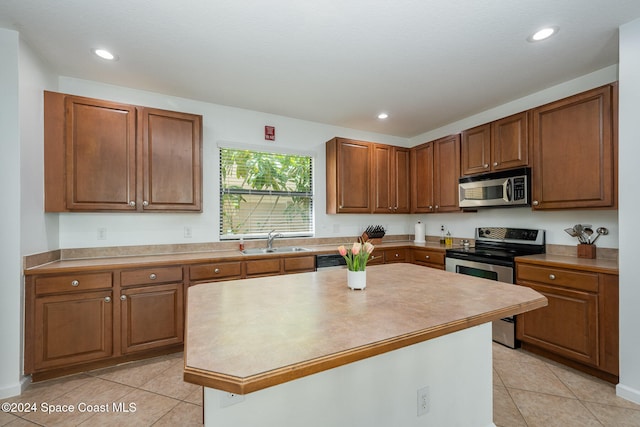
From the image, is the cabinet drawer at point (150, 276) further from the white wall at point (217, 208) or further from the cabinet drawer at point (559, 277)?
the cabinet drawer at point (559, 277)

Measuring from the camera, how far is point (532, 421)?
183cm

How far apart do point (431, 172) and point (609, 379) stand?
2.67 m

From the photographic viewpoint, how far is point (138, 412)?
196 cm

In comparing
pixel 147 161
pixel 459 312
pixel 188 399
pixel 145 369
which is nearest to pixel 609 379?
pixel 459 312

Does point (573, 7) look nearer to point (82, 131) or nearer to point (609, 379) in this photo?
point (609, 379)

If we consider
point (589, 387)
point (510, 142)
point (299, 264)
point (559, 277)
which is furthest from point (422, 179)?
point (589, 387)

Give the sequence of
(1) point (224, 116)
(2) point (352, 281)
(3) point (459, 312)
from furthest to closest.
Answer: (1) point (224, 116)
(2) point (352, 281)
(3) point (459, 312)

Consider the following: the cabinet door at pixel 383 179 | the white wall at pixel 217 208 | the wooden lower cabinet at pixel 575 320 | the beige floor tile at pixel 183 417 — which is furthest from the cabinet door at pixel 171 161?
the wooden lower cabinet at pixel 575 320

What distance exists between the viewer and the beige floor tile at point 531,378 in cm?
217

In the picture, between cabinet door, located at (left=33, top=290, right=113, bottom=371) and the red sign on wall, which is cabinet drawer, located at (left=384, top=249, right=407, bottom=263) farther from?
cabinet door, located at (left=33, top=290, right=113, bottom=371)

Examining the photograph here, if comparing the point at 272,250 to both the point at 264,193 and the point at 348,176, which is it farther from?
the point at 348,176

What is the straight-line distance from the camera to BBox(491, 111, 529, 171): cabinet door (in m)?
2.92

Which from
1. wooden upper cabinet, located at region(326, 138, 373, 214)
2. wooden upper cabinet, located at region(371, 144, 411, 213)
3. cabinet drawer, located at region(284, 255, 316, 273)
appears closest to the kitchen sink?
cabinet drawer, located at region(284, 255, 316, 273)

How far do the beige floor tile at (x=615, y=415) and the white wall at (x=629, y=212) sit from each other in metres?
0.19
